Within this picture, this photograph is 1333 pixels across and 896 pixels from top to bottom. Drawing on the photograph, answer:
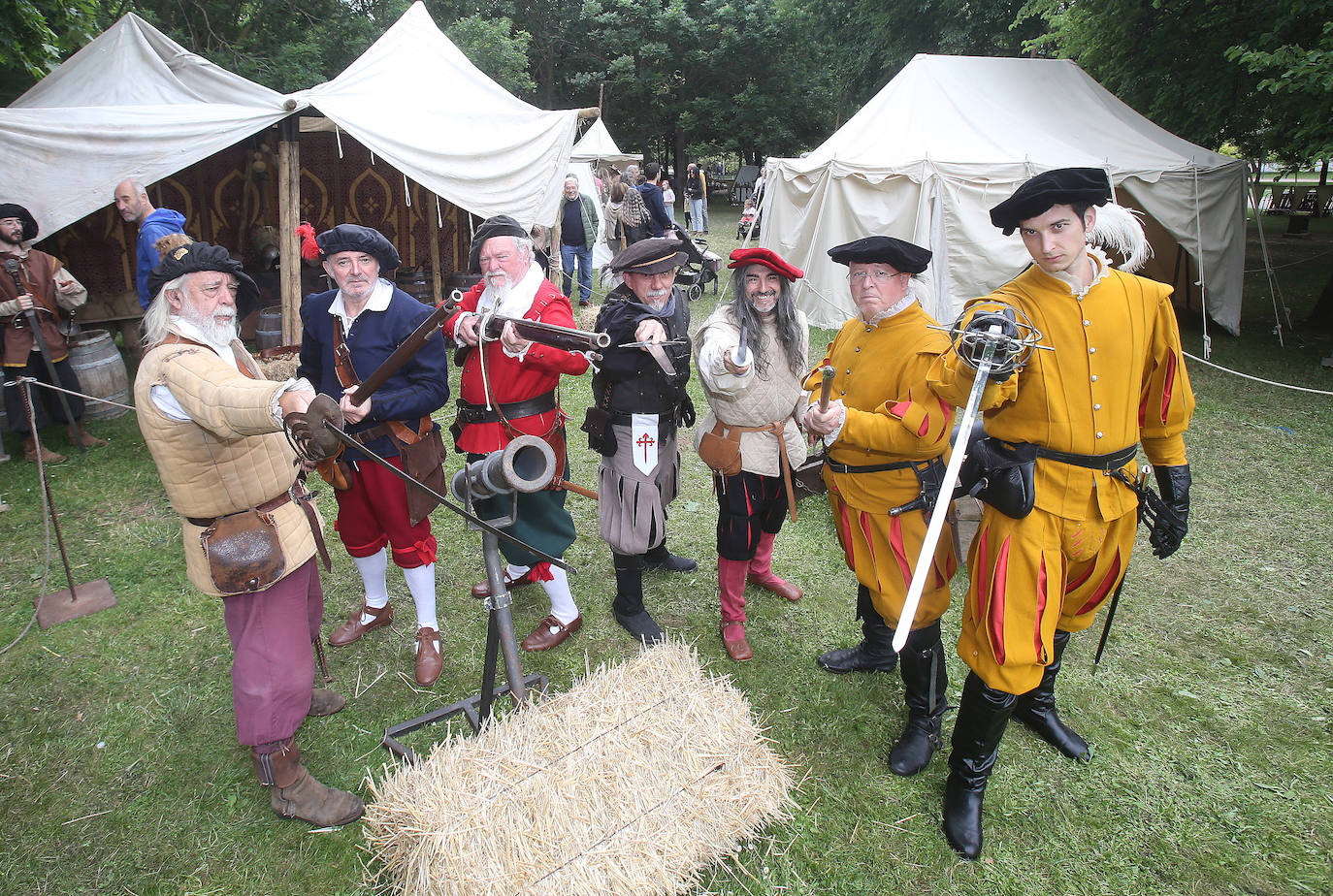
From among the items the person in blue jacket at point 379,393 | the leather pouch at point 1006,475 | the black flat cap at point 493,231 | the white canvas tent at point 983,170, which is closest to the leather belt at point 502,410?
the person in blue jacket at point 379,393

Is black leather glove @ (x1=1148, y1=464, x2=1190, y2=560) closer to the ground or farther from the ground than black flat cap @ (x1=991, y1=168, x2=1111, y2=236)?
closer to the ground

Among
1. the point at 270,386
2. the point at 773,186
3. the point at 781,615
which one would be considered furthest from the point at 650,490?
the point at 773,186

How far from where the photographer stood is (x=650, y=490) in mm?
3230

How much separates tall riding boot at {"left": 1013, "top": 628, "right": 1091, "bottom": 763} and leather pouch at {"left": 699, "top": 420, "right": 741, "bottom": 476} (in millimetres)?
1466

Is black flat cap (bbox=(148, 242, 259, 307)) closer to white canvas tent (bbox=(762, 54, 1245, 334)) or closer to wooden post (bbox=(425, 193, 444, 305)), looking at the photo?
white canvas tent (bbox=(762, 54, 1245, 334))

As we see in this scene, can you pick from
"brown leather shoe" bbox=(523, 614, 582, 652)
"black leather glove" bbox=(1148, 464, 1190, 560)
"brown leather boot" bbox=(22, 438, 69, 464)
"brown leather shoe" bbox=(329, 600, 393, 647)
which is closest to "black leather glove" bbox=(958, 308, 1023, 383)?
"black leather glove" bbox=(1148, 464, 1190, 560)

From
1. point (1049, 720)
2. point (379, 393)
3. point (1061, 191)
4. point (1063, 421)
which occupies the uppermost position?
point (1061, 191)

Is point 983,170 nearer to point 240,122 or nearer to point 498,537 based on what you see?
point 240,122

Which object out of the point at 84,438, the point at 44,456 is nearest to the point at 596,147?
the point at 84,438

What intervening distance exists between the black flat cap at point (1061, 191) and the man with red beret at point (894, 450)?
0.41m

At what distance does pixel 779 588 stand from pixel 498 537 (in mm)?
1976

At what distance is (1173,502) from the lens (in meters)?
2.45

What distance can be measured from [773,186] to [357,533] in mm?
8817

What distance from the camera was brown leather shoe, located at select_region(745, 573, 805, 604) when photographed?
3943 mm
